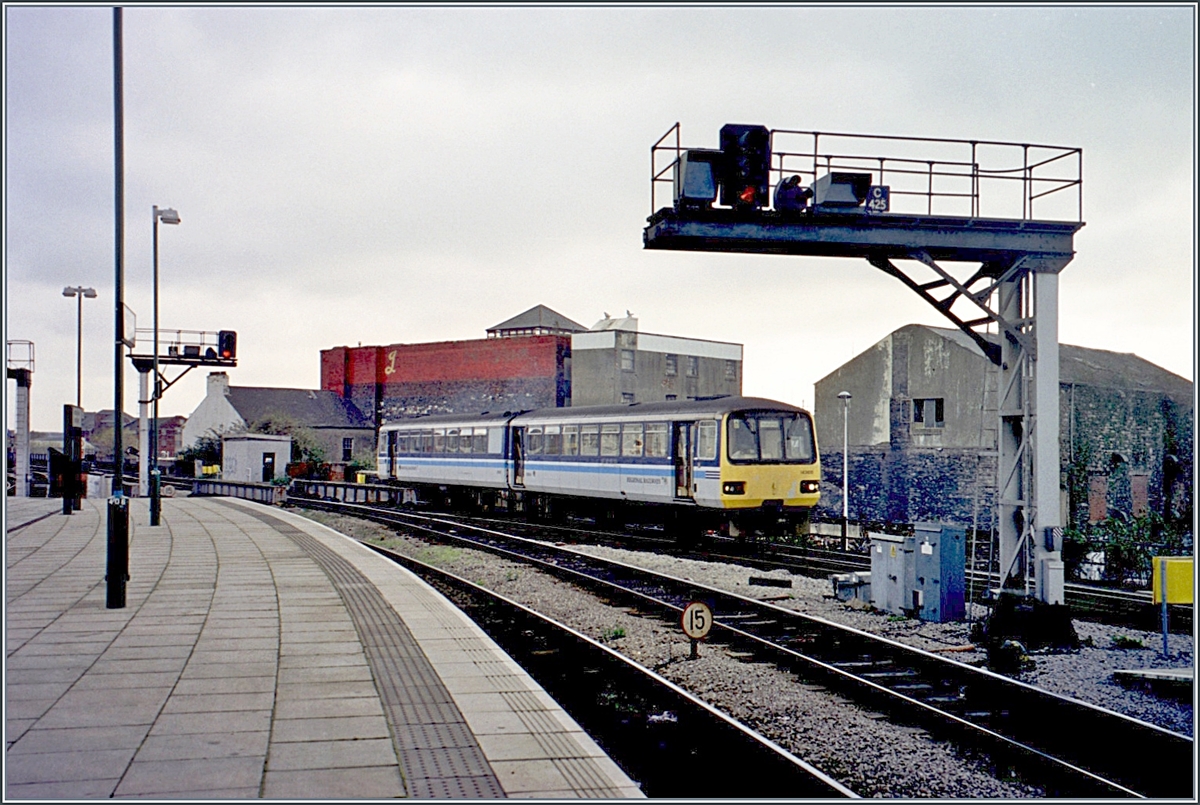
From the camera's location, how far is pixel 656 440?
20938mm

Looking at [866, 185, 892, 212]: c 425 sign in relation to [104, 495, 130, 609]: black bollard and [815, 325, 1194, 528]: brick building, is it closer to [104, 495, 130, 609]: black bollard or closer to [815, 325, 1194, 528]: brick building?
[104, 495, 130, 609]: black bollard

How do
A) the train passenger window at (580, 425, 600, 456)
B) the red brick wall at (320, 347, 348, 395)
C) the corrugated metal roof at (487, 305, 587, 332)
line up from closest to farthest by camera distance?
the train passenger window at (580, 425, 600, 456) < the corrugated metal roof at (487, 305, 587, 332) < the red brick wall at (320, 347, 348, 395)

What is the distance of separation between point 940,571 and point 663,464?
9.12m

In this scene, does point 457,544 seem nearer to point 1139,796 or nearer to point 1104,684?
point 1104,684

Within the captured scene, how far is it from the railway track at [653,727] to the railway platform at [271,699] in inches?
15.8

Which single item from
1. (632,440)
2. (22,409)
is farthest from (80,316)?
(632,440)

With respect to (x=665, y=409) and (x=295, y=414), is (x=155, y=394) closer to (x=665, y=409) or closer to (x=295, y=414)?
A: (x=665, y=409)

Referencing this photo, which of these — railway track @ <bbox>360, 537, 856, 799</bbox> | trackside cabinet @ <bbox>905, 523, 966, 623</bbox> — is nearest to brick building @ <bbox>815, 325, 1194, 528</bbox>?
trackside cabinet @ <bbox>905, 523, 966, 623</bbox>

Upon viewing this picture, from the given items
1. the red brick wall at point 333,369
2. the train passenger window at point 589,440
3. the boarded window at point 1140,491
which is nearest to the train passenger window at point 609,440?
the train passenger window at point 589,440

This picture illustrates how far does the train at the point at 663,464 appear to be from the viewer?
63.2 ft

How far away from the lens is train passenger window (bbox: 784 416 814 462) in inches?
784

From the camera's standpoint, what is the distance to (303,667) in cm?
873

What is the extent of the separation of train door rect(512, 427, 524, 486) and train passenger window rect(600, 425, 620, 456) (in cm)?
483

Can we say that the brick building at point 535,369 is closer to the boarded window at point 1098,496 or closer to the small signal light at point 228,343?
the boarded window at point 1098,496
